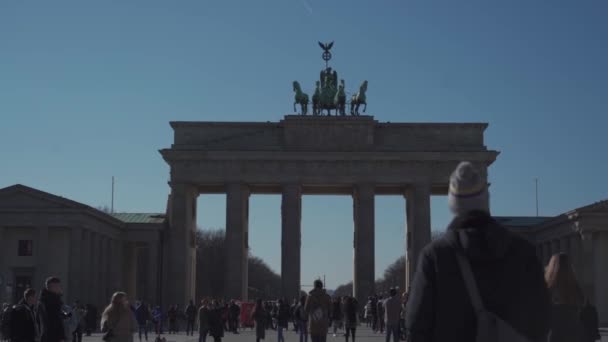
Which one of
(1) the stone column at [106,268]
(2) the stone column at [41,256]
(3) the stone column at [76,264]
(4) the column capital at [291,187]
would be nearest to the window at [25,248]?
(2) the stone column at [41,256]

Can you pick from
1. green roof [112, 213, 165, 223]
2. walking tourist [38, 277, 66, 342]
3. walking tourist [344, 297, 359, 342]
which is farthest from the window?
walking tourist [38, 277, 66, 342]

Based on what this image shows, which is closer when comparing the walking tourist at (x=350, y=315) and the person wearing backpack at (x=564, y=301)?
the person wearing backpack at (x=564, y=301)

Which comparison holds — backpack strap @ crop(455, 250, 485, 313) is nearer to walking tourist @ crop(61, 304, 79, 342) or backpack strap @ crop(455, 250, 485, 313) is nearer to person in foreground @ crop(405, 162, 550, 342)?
person in foreground @ crop(405, 162, 550, 342)

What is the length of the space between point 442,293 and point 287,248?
71711mm

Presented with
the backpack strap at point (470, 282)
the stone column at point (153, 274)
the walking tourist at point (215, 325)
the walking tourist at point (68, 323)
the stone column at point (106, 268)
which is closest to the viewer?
the backpack strap at point (470, 282)

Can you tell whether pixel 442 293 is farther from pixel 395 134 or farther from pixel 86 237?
pixel 395 134

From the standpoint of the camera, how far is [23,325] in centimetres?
1634

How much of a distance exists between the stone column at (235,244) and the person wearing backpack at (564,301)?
220 ft

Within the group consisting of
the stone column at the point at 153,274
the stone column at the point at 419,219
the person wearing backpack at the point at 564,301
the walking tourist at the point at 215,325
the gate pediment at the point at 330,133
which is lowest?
the walking tourist at the point at 215,325

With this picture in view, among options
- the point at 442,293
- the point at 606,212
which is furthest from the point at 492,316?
the point at 606,212

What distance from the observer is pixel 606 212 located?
214 ft

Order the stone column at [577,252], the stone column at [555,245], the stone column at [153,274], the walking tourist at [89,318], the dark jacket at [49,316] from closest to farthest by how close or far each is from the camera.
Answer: the dark jacket at [49,316]
the walking tourist at [89,318]
the stone column at [577,252]
the stone column at [555,245]
the stone column at [153,274]

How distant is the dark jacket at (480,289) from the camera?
19.5ft

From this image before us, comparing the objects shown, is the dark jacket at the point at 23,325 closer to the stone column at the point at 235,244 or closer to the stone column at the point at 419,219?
the stone column at the point at 235,244
